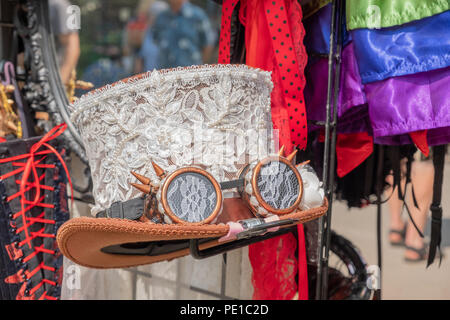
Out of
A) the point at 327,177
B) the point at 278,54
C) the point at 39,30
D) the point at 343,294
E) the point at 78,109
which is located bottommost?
the point at 343,294

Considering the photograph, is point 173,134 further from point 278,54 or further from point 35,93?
point 35,93

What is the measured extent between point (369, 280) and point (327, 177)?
16.4 inches

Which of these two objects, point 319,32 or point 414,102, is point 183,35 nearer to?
point 319,32

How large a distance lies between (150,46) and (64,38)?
9.8 inches

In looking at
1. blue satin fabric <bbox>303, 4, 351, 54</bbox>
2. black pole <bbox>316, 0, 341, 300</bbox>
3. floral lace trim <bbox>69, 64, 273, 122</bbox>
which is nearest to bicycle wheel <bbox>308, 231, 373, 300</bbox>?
black pole <bbox>316, 0, 341, 300</bbox>

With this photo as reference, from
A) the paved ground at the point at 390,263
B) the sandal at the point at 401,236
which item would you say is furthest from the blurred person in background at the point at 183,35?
the sandal at the point at 401,236

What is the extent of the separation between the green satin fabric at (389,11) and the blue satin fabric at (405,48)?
11mm

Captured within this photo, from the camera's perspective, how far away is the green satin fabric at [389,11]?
72cm

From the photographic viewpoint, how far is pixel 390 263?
118 centimetres

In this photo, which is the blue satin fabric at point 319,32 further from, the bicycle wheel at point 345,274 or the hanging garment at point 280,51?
the bicycle wheel at point 345,274

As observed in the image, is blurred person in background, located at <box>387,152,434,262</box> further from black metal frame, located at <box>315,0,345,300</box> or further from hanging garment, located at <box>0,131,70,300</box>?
hanging garment, located at <box>0,131,70,300</box>

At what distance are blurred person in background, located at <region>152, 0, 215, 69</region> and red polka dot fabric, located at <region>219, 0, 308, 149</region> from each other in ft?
0.48
